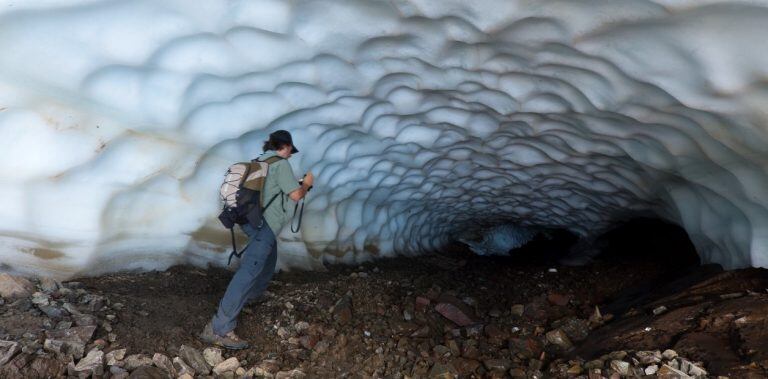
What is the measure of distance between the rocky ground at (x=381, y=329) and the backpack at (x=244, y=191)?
0.83 metres

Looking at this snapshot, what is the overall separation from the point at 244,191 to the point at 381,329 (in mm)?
1591

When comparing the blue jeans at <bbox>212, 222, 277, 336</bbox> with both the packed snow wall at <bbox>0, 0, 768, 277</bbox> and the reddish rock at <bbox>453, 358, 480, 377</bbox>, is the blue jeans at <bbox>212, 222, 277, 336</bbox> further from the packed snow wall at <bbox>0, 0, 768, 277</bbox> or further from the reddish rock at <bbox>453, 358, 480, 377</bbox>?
the reddish rock at <bbox>453, 358, 480, 377</bbox>

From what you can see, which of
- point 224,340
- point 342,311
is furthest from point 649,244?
point 224,340

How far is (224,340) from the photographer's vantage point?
11.8 ft

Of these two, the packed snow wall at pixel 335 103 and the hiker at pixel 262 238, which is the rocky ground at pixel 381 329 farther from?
the packed snow wall at pixel 335 103

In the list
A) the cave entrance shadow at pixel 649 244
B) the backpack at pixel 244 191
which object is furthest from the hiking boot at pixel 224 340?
the cave entrance shadow at pixel 649 244

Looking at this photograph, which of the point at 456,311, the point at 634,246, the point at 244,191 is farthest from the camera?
the point at 634,246

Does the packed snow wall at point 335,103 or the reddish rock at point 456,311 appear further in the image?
the reddish rock at point 456,311

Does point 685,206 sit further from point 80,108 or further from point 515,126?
point 80,108

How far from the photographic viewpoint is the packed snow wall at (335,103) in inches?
126

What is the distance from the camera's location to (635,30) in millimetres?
3246

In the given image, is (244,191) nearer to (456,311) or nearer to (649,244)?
(456,311)

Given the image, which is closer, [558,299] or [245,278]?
[245,278]

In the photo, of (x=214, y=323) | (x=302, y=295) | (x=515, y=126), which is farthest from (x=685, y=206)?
Answer: (x=214, y=323)
